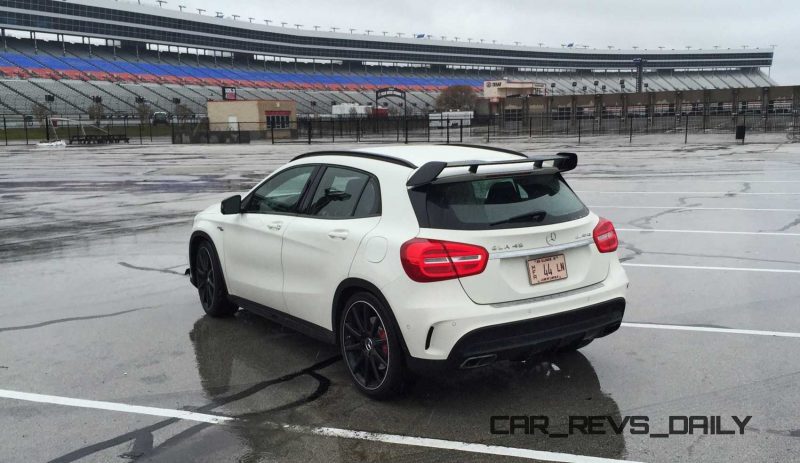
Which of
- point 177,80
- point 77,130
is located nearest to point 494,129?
point 77,130

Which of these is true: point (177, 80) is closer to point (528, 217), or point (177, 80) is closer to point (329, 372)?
point (329, 372)

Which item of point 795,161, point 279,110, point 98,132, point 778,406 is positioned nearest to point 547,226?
point 778,406

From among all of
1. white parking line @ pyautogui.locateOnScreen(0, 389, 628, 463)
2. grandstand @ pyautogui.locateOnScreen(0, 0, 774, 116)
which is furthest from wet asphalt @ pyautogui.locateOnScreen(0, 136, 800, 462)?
grandstand @ pyautogui.locateOnScreen(0, 0, 774, 116)

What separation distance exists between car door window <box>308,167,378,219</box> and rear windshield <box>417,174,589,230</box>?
51cm

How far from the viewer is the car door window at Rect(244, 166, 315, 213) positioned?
5598 millimetres

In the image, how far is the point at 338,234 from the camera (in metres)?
4.76

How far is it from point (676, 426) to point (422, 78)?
130836 mm

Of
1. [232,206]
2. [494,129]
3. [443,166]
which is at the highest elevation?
[494,129]

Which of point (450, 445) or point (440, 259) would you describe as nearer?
point (450, 445)

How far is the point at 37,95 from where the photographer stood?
69.6 metres

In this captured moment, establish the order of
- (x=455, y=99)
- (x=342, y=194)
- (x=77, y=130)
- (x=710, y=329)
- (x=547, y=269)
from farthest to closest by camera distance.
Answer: (x=455, y=99) → (x=77, y=130) → (x=710, y=329) → (x=342, y=194) → (x=547, y=269)

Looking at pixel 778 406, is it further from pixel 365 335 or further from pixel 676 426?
pixel 365 335

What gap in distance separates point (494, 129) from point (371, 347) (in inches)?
2437

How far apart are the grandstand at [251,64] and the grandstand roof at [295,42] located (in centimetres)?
18
